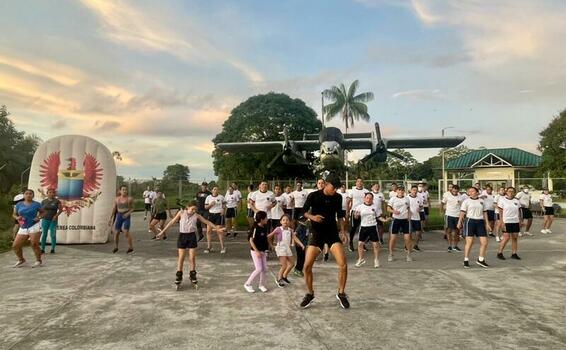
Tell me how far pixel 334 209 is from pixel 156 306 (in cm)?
274

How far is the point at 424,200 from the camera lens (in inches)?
483

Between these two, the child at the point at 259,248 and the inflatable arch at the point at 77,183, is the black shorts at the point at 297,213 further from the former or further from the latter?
the inflatable arch at the point at 77,183

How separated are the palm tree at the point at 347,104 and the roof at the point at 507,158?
11.7m

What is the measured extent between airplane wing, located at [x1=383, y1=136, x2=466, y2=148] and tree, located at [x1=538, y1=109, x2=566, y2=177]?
19724 mm

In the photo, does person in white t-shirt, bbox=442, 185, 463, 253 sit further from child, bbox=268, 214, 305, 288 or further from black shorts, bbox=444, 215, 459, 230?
child, bbox=268, 214, 305, 288

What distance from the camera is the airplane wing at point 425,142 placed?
917 inches

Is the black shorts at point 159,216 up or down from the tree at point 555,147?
down

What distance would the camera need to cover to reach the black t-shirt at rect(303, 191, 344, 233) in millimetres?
5473

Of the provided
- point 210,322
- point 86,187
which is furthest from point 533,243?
point 86,187

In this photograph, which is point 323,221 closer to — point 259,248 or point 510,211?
point 259,248

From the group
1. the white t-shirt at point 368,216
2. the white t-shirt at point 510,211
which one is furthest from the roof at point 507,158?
the white t-shirt at point 368,216

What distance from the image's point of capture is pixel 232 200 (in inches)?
495

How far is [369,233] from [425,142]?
1776 centimetres

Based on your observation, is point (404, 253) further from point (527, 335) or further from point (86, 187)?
point (86, 187)
